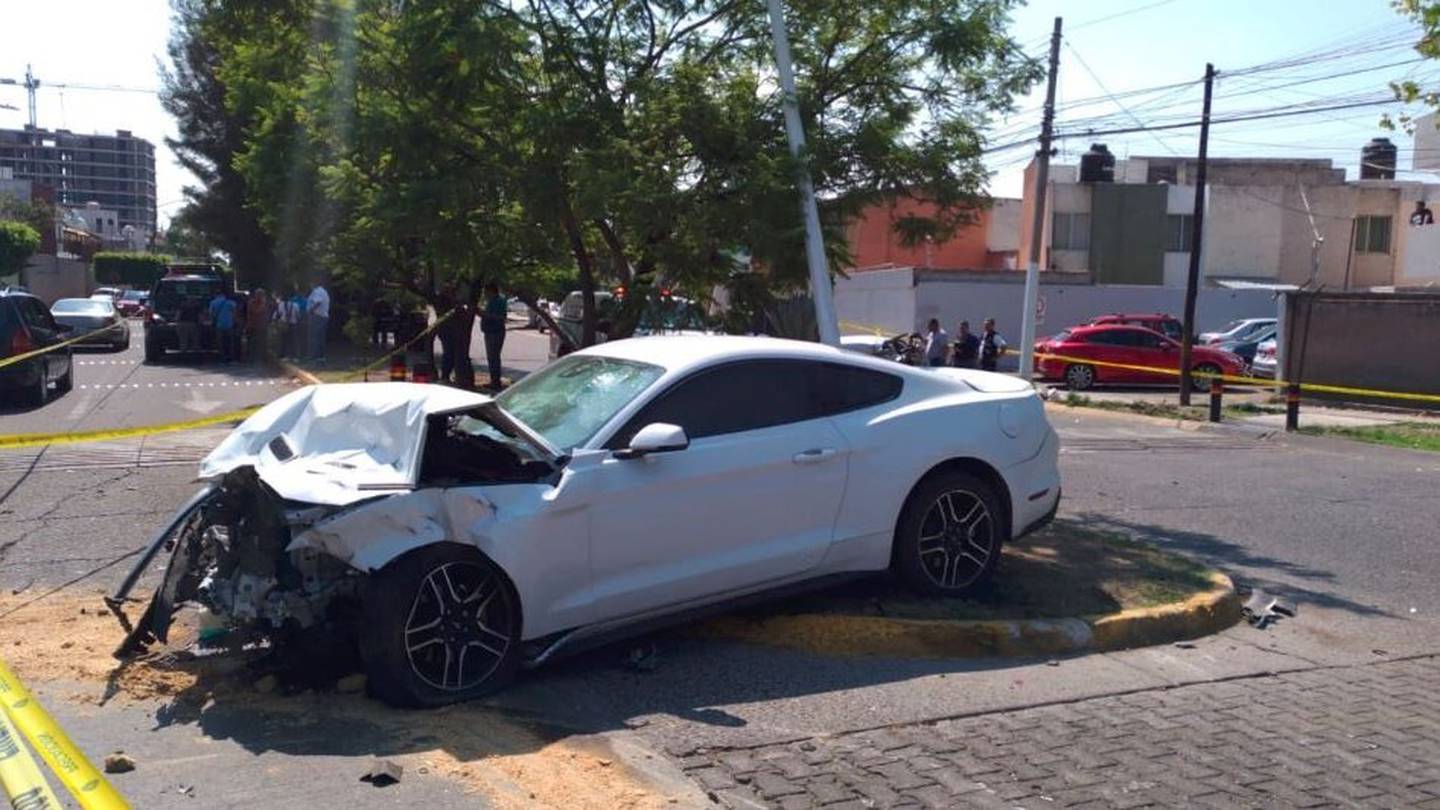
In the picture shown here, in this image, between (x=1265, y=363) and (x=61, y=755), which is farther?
(x=1265, y=363)

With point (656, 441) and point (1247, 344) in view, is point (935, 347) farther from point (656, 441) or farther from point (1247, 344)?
point (656, 441)

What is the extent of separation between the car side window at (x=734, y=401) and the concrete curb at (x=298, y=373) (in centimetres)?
1702

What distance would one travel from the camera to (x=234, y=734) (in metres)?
5.73

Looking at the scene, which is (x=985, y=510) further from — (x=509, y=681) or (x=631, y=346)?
(x=509, y=681)

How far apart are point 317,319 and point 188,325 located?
3.51 meters

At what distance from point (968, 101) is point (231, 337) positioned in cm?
2352

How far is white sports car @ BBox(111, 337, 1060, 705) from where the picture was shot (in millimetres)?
6078

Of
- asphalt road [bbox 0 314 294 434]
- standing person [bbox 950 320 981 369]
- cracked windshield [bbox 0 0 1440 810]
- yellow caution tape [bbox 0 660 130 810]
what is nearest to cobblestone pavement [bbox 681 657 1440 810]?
cracked windshield [bbox 0 0 1440 810]

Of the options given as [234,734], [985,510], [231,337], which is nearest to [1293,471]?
[985,510]

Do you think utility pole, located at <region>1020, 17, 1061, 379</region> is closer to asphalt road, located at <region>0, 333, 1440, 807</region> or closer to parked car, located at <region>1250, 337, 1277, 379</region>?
parked car, located at <region>1250, 337, 1277, 379</region>

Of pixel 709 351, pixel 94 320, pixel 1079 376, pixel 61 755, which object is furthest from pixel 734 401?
pixel 94 320

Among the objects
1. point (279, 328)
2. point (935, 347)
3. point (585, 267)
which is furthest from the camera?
point (279, 328)

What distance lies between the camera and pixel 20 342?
19453mm

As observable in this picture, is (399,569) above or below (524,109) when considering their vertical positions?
below
